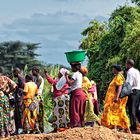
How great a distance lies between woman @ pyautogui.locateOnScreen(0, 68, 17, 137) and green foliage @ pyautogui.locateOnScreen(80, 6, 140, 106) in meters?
7.93

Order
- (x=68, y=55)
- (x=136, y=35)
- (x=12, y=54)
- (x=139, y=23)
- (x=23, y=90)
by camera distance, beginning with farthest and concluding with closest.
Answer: (x=12, y=54)
(x=139, y=23)
(x=136, y=35)
(x=23, y=90)
(x=68, y=55)

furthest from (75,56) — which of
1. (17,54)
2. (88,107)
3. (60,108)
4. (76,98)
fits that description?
(17,54)

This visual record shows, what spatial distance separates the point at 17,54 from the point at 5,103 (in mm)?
50990

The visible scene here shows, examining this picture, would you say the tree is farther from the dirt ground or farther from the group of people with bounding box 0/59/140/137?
the dirt ground

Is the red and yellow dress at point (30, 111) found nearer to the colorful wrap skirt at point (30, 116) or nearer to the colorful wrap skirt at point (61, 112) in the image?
the colorful wrap skirt at point (30, 116)

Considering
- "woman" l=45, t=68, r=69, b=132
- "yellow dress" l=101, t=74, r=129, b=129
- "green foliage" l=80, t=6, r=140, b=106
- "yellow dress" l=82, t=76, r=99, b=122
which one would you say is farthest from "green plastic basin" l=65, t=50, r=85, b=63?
"green foliage" l=80, t=6, r=140, b=106

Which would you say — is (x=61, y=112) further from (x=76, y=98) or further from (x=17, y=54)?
(x=17, y=54)

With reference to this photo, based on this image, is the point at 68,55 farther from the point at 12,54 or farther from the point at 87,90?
the point at 12,54

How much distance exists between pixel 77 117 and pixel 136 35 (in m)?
9.38

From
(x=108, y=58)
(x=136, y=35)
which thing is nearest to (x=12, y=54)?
(x=108, y=58)

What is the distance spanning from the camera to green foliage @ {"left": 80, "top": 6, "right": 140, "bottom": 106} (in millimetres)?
22703

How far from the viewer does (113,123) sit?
13711mm

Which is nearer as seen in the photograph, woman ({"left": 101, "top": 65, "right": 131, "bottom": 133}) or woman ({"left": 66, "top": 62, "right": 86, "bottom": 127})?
woman ({"left": 66, "top": 62, "right": 86, "bottom": 127})

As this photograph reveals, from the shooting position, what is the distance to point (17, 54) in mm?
64938
